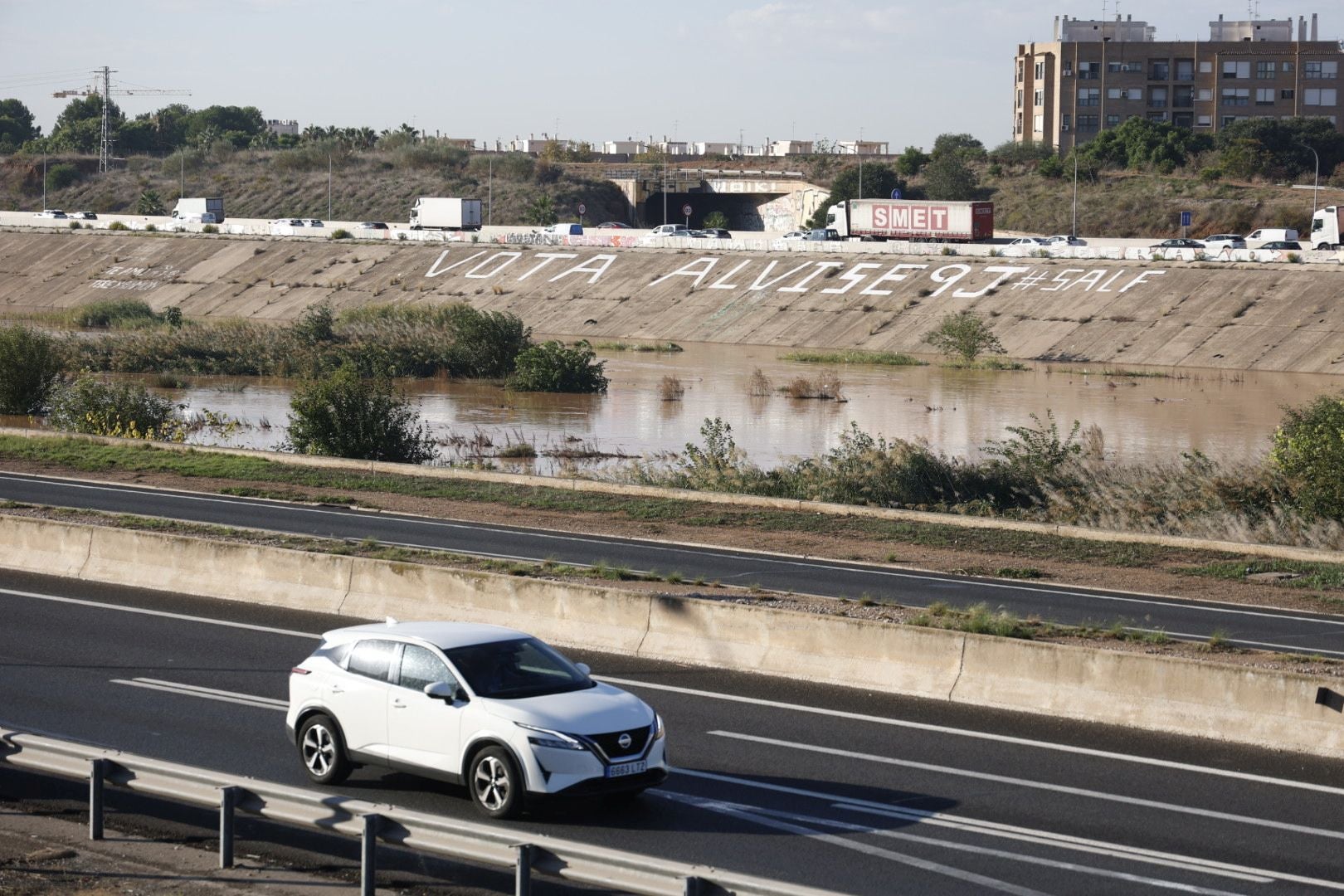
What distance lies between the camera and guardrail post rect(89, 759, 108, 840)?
35.4 ft

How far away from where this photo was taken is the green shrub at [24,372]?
46.6 m

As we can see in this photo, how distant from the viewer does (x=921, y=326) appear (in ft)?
250

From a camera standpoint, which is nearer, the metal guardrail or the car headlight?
the metal guardrail

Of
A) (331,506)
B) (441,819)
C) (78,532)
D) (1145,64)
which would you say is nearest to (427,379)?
(331,506)

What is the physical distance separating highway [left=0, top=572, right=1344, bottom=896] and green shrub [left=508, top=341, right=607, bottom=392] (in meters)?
41.5

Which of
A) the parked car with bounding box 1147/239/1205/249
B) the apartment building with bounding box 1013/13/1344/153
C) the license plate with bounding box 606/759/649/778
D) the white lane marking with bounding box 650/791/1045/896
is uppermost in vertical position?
the apartment building with bounding box 1013/13/1344/153

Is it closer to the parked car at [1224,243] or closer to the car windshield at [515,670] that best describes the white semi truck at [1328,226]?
the parked car at [1224,243]

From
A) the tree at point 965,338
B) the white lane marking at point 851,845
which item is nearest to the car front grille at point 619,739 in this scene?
the white lane marking at point 851,845

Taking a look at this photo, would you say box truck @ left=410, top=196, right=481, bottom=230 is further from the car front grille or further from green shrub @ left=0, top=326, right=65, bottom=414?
the car front grille

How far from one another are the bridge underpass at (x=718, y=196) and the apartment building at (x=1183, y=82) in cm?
2515

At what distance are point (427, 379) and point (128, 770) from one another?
56.2 meters

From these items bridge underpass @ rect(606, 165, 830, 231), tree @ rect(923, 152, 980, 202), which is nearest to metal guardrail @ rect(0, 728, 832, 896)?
tree @ rect(923, 152, 980, 202)

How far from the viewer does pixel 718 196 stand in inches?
5468

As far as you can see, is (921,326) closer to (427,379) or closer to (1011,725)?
(427,379)
